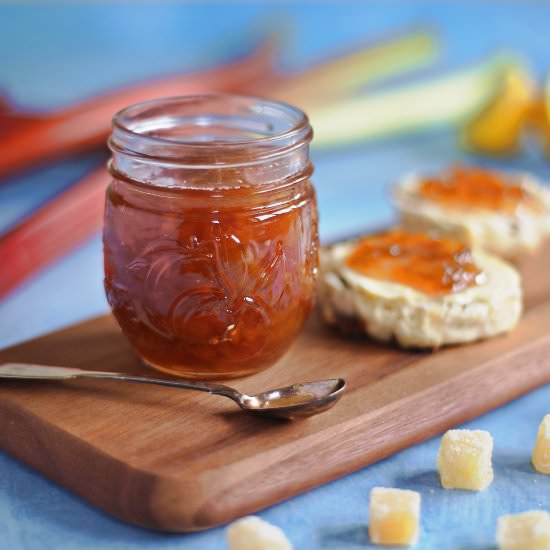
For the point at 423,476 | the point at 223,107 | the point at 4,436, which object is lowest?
the point at 423,476

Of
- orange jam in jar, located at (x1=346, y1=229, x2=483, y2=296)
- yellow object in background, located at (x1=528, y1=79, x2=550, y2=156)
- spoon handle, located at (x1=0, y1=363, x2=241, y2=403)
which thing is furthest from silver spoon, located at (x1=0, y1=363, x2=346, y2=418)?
yellow object in background, located at (x1=528, y1=79, x2=550, y2=156)

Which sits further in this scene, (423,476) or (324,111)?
(324,111)

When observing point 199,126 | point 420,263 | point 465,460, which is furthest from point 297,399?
point 199,126

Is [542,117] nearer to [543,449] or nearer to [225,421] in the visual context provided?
[543,449]

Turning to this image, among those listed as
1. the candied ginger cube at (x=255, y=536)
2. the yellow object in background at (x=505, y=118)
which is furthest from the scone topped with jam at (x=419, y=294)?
the yellow object in background at (x=505, y=118)

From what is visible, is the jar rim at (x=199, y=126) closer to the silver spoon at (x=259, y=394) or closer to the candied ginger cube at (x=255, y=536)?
the silver spoon at (x=259, y=394)

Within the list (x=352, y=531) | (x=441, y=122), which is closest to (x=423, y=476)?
(x=352, y=531)

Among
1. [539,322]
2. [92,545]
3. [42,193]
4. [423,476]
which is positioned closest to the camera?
[92,545]

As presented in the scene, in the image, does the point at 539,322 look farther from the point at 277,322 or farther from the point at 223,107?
the point at 223,107
